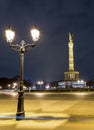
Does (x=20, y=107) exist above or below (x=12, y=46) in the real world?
below

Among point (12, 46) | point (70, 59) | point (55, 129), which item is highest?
point (70, 59)

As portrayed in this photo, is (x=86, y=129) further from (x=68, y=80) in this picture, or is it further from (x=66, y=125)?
(x=68, y=80)

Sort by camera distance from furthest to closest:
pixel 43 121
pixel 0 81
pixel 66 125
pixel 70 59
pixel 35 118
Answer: pixel 0 81
pixel 70 59
pixel 35 118
pixel 43 121
pixel 66 125

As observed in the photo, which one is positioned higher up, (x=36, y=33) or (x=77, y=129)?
(x=36, y=33)

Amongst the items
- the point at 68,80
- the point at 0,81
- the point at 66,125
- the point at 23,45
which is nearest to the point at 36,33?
the point at 23,45

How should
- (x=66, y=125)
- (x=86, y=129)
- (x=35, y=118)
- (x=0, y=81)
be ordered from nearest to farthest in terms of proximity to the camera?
(x=86, y=129)
(x=66, y=125)
(x=35, y=118)
(x=0, y=81)

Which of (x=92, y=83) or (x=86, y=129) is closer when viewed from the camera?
(x=86, y=129)

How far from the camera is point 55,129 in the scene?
13.4 metres

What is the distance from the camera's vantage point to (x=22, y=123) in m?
15.2

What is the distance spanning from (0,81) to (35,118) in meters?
172

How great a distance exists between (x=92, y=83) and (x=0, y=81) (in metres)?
56.6

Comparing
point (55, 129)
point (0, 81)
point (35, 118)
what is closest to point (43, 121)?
point (35, 118)

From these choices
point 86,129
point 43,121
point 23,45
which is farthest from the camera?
point 23,45

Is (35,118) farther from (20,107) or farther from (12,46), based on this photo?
(12,46)
